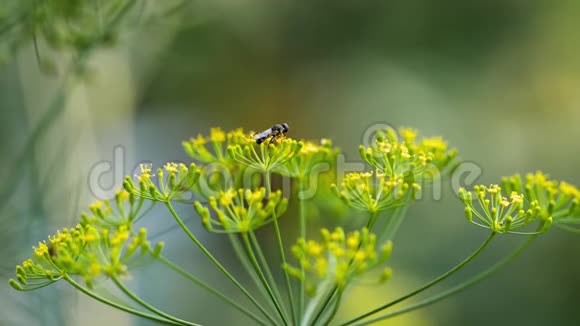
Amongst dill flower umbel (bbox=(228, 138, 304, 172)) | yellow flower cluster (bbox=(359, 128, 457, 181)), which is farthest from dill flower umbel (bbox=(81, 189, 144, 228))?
yellow flower cluster (bbox=(359, 128, 457, 181))

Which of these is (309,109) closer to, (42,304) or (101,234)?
(42,304)

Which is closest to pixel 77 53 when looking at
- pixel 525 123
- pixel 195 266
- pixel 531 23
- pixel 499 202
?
pixel 499 202

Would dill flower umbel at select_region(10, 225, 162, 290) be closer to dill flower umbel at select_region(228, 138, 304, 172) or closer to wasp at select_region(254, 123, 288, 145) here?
dill flower umbel at select_region(228, 138, 304, 172)

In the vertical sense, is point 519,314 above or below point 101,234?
below

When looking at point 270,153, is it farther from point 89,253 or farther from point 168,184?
point 89,253

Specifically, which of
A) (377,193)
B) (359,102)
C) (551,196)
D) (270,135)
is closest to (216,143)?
(270,135)

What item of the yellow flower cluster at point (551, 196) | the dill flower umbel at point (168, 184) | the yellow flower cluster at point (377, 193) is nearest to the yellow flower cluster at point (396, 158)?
the yellow flower cluster at point (377, 193)
